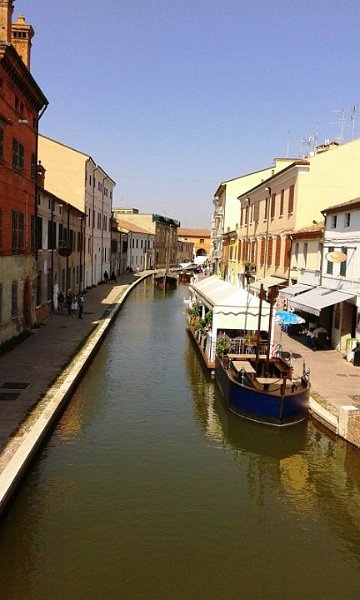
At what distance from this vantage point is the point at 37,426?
43.5 feet

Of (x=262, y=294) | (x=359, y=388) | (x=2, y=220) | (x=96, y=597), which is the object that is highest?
(x=2, y=220)

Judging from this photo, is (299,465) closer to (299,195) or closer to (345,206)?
(345,206)

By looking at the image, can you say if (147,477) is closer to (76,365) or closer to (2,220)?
(76,365)

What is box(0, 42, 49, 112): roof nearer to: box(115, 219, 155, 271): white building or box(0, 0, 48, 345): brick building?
box(0, 0, 48, 345): brick building

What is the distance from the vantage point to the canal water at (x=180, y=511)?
28.6 ft

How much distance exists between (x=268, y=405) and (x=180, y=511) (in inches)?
216

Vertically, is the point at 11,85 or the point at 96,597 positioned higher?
the point at 11,85

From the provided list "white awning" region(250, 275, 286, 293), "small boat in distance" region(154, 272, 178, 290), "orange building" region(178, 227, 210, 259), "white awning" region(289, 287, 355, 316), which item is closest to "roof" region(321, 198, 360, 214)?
"white awning" region(289, 287, 355, 316)

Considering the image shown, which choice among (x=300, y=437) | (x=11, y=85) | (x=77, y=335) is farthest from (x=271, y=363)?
(x=11, y=85)

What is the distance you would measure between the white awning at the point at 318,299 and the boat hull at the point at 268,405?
7.18m

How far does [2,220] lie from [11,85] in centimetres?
545

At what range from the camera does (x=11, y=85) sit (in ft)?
70.4

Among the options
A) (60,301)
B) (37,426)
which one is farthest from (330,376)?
(60,301)

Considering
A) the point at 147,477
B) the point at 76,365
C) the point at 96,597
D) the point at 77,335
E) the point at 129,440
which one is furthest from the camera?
the point at 77,335
